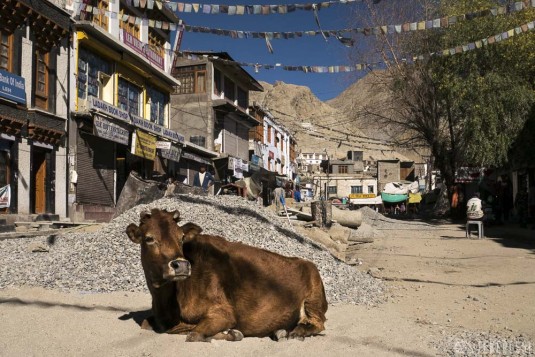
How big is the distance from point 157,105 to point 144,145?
4.98 m

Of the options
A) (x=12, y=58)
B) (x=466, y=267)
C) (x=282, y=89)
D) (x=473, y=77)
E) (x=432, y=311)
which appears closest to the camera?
(x=432, y=311)

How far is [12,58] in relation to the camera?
600 inches

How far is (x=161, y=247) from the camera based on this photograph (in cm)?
382

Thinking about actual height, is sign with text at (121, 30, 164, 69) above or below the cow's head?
above

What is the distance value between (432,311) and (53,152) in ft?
46.4

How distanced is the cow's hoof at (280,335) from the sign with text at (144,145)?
17.6 metres

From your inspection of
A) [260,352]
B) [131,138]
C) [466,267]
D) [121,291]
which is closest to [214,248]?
[260,352]

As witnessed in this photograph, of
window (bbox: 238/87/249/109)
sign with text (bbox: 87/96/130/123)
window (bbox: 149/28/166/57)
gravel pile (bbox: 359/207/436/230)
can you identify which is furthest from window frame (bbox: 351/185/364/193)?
sign with text (bbox: 87/96/130/123)

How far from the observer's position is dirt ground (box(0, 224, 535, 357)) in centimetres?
426

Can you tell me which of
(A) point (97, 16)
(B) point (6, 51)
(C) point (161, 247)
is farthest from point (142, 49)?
(C) point (161, 247)

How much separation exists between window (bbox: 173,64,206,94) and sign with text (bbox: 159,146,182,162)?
26.9ft

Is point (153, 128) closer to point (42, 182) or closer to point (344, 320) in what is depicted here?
point (42, 182)

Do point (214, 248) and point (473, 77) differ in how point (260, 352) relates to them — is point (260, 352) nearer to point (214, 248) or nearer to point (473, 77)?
point (214, 248)

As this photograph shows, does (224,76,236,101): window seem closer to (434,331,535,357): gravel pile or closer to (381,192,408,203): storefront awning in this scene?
(381,192,408,203): storefront awning
